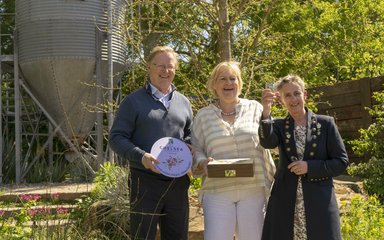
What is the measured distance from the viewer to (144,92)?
3.58 m

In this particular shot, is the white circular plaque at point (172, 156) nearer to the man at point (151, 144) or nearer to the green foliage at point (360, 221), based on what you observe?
the man at point (151, 144)

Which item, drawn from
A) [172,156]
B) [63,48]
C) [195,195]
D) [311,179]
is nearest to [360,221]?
[195,195]

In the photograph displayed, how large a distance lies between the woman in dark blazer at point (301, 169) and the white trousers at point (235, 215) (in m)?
0.09

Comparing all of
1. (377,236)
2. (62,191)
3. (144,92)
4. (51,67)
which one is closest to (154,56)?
(144,92)

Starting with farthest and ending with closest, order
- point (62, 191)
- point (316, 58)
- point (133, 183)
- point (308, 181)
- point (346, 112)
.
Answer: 1. point (346, 112)
2. point (62, 191)
3. point (316, 58)
4. point (133, 183)
5. point (308, 181)

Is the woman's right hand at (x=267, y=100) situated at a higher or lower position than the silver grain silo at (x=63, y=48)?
lower

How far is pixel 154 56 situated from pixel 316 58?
316 cm

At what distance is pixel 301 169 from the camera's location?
3.21 metres

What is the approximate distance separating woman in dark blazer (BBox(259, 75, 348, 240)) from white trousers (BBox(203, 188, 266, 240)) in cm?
9


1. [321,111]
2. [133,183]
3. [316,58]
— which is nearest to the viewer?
[133,183]

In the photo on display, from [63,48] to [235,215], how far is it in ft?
24.8

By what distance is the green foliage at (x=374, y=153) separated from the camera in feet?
23.9

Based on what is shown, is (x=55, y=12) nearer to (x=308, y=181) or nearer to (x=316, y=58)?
(x=316, y=58)

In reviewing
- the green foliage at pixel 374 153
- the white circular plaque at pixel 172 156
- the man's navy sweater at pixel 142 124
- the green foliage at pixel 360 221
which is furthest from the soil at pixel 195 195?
the white circular plaque at pixel 172 156
